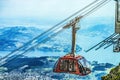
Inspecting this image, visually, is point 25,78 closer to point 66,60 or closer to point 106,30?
point 106,30

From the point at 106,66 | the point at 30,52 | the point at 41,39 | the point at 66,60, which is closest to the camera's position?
the point at 66,60

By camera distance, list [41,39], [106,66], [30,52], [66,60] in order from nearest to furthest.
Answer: [66,60] < [41,39] < [106,66] < [30,52]

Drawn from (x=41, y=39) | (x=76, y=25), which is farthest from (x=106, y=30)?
(x=76, y=25)

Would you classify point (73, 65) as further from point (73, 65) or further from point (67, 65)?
point (67, 65)

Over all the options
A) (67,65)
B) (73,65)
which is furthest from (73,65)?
(67,65)
